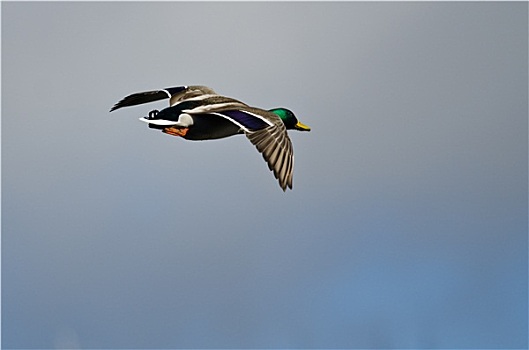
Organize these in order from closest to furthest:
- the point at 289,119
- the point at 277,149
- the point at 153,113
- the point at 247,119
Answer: the point at 277,149, the point at 247,119, the point at 153,113, the point at 289,119

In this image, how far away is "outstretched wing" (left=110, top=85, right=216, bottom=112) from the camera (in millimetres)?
25000

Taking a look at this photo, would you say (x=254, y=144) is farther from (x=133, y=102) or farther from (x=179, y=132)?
(x=133, y=102)

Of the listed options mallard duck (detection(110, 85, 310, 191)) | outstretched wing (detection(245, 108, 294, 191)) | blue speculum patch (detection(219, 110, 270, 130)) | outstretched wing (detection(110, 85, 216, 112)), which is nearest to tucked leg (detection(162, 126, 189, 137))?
mallard duck (detection(110, 85, 310, 191))

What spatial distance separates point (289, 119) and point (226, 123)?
5.64m

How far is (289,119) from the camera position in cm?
2762

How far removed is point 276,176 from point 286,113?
8.32 m

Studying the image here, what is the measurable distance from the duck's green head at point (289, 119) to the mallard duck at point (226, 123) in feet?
9.67

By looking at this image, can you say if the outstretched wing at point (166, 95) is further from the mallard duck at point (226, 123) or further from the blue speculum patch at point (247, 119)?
the blue speculum patch at point (247, 119)

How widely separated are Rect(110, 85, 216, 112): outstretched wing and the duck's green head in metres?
2.41

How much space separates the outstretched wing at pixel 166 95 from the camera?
25.0 metres

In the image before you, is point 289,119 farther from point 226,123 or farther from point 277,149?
point 277,149

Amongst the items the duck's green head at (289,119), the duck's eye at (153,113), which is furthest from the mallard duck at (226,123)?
the duck's green head at (289,119)

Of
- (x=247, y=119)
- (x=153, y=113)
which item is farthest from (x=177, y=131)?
(x=247, y=119)

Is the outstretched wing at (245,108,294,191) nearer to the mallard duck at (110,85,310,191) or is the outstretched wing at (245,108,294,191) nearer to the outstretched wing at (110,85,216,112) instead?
the mallard duck at (110,85,310,191)
